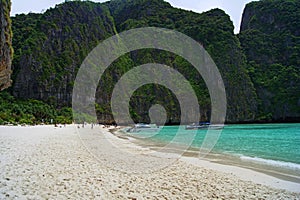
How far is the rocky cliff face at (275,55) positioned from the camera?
316 feet

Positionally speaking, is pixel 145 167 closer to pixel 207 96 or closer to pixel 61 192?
pixel 61 192

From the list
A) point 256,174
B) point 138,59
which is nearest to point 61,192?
point 256,174

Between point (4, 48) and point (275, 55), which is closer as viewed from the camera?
point (4, 48)

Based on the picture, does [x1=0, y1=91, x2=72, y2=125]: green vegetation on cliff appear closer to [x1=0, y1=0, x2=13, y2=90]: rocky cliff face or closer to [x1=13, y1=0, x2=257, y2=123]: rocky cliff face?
[x1=13, y1=0, x2=257, y2=123]: rocky cliff face

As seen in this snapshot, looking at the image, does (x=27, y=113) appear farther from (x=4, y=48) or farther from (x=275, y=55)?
(x=275, y=55)

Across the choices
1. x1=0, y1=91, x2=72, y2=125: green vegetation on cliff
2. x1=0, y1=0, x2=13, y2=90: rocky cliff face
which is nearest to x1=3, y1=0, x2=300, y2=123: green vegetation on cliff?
x1=0, y1=91, x2=72, y2=125: green vegetation on cliff

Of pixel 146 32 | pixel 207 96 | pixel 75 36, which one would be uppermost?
pixel 146 32

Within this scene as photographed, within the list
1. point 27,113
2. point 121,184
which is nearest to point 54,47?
point 27,113

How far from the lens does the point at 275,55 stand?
111750mm

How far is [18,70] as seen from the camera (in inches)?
2975

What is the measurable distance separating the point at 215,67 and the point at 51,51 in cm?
6180

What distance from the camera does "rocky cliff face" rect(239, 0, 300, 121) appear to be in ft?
316

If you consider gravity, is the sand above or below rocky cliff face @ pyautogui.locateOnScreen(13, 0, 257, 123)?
below

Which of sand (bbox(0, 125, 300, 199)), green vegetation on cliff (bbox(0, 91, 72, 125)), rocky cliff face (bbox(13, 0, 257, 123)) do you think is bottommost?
sand (bbox(0, 125, 300, 199))
